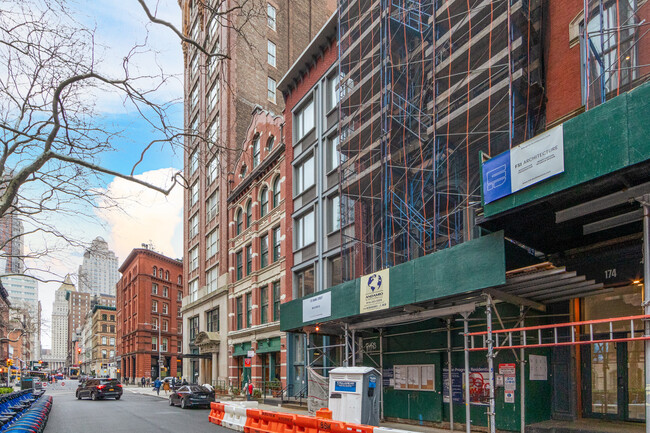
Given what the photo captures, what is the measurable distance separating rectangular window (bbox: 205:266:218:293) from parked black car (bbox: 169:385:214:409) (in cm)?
1674

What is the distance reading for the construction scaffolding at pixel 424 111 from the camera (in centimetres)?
1686

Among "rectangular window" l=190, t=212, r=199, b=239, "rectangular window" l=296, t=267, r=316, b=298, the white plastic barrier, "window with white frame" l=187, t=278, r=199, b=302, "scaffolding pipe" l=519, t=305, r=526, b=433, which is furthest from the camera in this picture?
"rectangular window" l=190, t=212, r=199, b=239

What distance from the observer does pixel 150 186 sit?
9109 millimetres

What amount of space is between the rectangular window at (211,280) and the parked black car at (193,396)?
16737 mm

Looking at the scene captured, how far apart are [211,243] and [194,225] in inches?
290

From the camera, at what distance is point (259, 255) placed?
36.2 m

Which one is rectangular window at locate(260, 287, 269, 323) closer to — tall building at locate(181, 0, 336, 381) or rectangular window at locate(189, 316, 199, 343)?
tall building at locate(181, 0, 336, 381)

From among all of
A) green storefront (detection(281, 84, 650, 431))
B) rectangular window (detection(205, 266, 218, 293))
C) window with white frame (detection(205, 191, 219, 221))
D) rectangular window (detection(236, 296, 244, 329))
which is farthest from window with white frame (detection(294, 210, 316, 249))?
rectangular window (detection(205, 266, 218, 293))

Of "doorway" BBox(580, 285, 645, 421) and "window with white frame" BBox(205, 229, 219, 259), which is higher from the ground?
"window with white frame" BBox(205, 229, 219, 259)

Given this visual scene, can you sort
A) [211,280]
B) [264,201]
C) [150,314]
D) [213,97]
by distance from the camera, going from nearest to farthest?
[264,201]
[211,280]
[213,97]
[150,314]

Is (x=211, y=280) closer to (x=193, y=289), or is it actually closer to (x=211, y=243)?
(x=211, y=243)

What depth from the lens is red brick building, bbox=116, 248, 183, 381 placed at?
75.2 meters

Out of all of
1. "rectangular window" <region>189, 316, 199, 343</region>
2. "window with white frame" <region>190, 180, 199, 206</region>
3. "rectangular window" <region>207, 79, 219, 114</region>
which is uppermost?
"rectangular window" <region>207, 79, 219, 114</region>

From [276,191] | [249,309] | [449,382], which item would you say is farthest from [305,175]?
[449,382]
